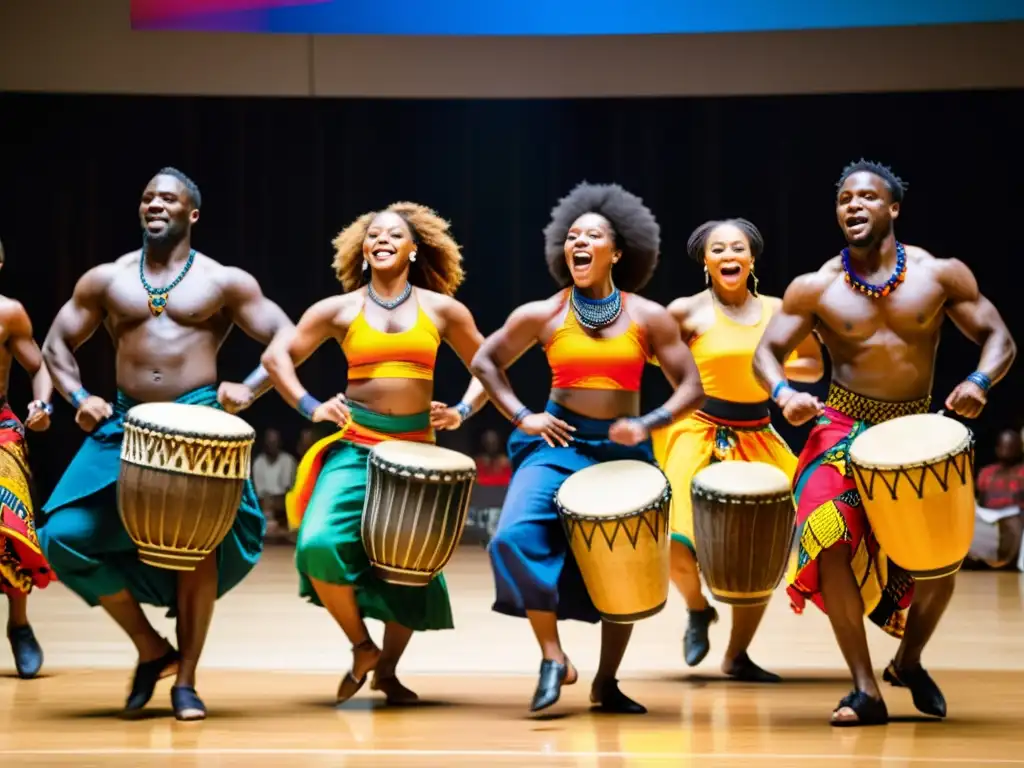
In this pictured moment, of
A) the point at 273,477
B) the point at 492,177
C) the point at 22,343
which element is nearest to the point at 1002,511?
the point at 492,177

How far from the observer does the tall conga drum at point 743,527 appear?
5.23 m

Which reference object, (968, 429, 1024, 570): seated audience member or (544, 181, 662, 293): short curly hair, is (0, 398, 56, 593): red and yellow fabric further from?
(968, 429, 1024, 570): seated audience member

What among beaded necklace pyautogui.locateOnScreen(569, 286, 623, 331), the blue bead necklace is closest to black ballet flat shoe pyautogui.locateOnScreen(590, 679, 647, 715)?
beaded necklace pyautogui.locateOnScreen(569, 286, 623, 331)

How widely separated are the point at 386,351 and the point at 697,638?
1773 millimetres

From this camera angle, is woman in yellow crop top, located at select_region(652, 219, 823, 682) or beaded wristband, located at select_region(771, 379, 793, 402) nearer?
beaded wristband, located at select_region(771, 379, 793, 402)

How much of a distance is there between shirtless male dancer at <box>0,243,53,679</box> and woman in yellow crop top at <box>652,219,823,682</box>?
2427 millimetres

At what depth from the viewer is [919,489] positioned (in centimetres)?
462

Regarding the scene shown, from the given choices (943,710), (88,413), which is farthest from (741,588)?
(88,413)

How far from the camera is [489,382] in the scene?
525 cm

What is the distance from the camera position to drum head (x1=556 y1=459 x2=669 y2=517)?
15.9 ft

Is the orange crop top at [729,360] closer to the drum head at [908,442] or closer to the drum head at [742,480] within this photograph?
the drum head at [742,480]

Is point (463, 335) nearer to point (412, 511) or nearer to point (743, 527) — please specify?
point (412, 511)

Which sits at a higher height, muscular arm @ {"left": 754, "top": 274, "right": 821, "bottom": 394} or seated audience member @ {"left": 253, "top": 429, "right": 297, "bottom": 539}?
muscular arm @ {"left": 754, "top": 274, "right": 821, "bottom": 394}

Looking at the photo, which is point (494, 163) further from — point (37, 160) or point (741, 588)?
point (741, 588)
